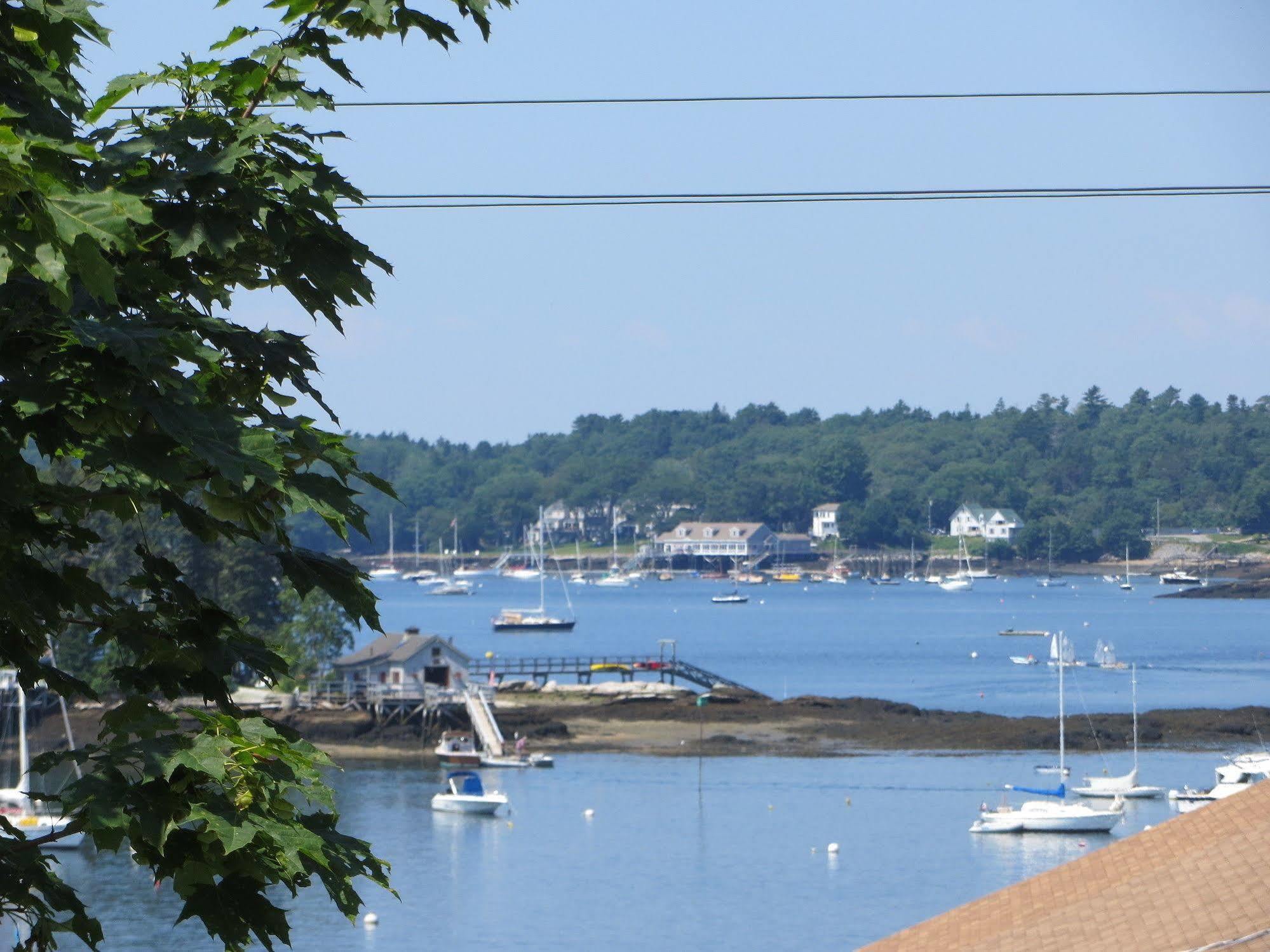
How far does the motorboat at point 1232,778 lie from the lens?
49906mm

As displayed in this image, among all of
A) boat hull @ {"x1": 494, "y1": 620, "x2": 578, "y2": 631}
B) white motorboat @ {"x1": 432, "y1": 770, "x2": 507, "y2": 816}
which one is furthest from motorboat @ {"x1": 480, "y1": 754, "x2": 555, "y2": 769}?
boat hull @ {"x1": 494, "y1": 620, "x2": 578, "y2": 631}

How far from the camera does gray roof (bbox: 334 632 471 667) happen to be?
70.0m

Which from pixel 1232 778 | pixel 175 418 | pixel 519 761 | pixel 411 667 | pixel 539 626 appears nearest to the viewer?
pixel 175 418

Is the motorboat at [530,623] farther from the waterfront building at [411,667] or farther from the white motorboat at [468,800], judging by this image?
the white motorboat at [468,800]

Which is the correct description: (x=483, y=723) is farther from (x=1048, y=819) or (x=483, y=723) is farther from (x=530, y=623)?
(x=530, y=623)

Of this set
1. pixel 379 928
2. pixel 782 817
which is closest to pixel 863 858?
pixel 782 817

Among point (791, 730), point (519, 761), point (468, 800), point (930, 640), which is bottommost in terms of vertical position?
point (930, 640)

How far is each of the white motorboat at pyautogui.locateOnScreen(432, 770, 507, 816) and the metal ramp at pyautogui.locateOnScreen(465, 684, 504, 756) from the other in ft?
32.6

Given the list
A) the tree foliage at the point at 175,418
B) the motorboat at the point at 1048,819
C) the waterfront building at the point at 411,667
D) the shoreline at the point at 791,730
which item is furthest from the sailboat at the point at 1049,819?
the tree foliage at the point at 175,418

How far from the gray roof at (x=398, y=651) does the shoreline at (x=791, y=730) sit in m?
2.53

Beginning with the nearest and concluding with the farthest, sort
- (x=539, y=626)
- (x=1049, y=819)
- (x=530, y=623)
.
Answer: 1. (x=1049, y=819)
2. (x=530, y=623)
3. (x=539, y=626)

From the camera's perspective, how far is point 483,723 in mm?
68062

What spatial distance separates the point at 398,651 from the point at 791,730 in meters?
18.3

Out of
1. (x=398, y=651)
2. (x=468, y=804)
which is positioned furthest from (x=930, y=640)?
(x=468, y=804)
